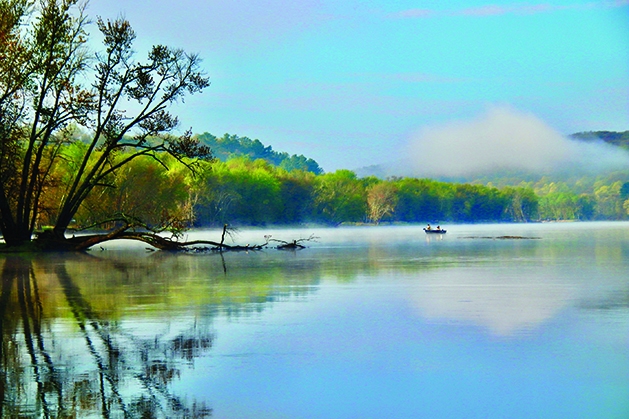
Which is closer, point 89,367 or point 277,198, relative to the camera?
point 89,367

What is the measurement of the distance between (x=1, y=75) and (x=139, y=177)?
38.5 meters

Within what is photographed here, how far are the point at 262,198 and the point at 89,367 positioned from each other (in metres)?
104

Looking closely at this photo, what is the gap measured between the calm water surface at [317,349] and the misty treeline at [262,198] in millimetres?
17811

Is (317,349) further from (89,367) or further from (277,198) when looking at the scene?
(277,198)

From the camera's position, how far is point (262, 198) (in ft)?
369

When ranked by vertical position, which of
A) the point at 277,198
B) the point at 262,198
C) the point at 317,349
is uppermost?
the point at 277,198

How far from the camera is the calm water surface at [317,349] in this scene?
7215mm

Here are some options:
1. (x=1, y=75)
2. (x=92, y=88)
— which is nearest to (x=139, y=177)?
(x=92, y=88)

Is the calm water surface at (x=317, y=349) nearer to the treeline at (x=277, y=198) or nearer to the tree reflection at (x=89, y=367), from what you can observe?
the tree reflection at (x=89, y=367)

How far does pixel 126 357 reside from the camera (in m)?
9.27

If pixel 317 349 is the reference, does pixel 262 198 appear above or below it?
above

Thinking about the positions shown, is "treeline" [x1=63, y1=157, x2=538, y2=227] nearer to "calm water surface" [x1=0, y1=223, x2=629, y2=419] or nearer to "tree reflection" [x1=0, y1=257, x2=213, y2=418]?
"calm water surface" [x1=0, y1=223, x2=629, y2=419]

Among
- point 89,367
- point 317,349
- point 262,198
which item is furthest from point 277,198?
point 89,367

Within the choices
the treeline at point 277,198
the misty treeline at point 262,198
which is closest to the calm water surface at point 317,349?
the misty treeline at point 262,198
